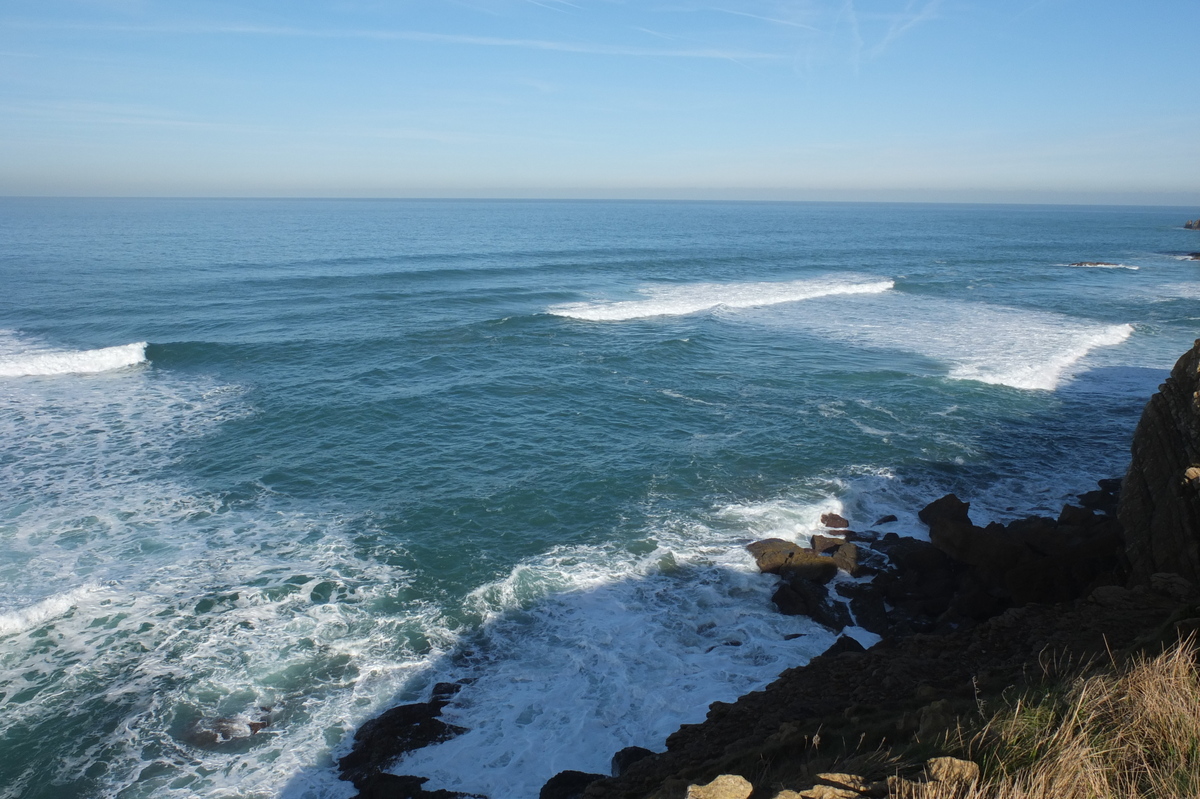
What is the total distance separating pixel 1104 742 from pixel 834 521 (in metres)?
12.2

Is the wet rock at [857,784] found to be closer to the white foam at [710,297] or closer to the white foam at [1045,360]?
the white foam at [1045,360]

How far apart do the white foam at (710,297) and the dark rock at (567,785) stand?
31.9 m

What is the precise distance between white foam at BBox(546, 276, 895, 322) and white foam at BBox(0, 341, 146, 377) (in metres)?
21.3

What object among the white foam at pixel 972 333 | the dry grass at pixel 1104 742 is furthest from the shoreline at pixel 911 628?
the white foam at pixel 972 333

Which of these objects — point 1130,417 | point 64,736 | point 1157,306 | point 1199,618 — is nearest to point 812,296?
point 1157,306

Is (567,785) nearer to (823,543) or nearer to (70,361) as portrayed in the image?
(823,543)

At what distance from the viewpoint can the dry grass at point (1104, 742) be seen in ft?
17.4

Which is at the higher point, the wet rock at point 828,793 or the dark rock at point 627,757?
the wet rock at point 828,793

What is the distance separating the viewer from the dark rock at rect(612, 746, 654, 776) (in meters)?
10.4

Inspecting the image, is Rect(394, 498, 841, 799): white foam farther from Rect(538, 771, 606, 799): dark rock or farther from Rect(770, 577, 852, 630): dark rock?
Rect(538, 771, 606, 799): dark rock

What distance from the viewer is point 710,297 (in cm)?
4812

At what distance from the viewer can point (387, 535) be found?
17312 millimetres

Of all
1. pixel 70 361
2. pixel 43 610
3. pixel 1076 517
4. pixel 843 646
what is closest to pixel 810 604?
pixel 843 646

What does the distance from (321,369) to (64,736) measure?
2019cm
